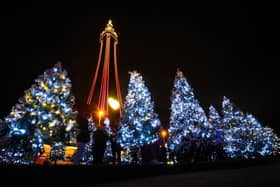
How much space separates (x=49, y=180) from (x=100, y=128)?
545cm

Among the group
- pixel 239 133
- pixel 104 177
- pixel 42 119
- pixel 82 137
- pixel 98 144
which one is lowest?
pixel 104 177

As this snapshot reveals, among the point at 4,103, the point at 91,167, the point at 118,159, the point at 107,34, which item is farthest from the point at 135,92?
the point at 107,34

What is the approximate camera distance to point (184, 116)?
85.0ft

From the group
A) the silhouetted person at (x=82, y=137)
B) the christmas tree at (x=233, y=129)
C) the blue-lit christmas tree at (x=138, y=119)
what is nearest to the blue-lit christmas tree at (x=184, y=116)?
the blue-lit christmas tree at (x=138, y=119)

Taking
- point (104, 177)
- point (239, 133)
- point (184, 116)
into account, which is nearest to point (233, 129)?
point (239, 133)

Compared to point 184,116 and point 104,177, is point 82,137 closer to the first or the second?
point 104,177

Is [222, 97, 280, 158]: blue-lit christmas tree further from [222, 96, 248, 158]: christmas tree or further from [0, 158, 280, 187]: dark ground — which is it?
[0, 158, 280, 187]: dark ground

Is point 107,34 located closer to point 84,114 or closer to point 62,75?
point 62,75

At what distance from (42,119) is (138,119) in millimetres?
7705

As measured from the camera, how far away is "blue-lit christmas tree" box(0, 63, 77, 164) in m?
17.5

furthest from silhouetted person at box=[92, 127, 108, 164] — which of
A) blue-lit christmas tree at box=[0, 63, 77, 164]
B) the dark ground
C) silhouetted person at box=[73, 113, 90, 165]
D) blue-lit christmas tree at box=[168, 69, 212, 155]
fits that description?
blue-lit christmas tree at box=[168, 69, 212, 155]

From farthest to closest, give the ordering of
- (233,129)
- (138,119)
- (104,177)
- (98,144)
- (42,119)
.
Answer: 1. (233,129)
2. (138,119)
3. (42,119)
4. (98,144)
5. (104,177)

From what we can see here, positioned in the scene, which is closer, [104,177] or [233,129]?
[104,177]

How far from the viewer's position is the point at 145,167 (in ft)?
34.2
